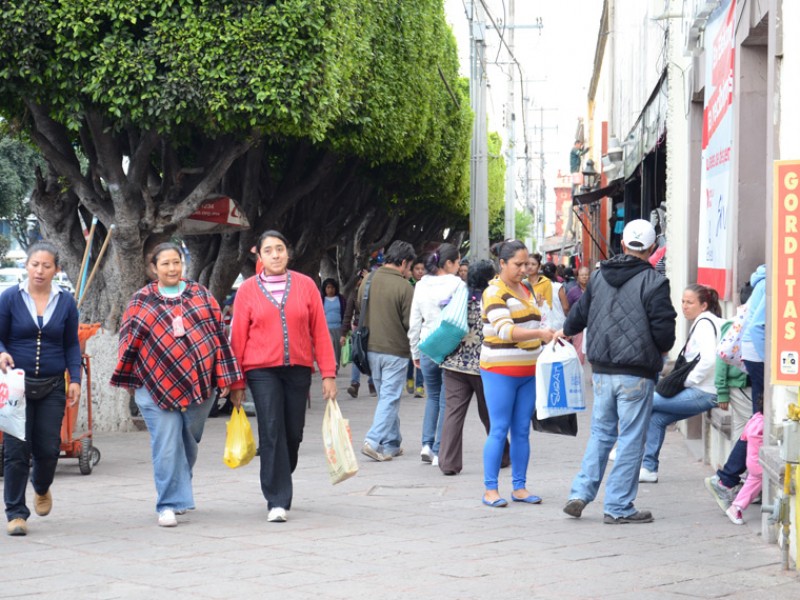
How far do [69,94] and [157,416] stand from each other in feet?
21.0

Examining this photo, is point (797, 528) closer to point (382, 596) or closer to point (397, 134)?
point (382, 596)

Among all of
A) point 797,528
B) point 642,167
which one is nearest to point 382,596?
point 797,528

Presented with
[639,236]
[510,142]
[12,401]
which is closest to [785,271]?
[639,236]

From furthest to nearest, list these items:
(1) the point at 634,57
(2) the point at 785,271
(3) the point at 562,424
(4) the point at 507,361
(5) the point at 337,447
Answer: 1. (1) the point at 634,57
2. (4) the point at 507,361
3. (3) the point at 562,424
4. (5) the point at 337,447
5. (2) the point at 785,271

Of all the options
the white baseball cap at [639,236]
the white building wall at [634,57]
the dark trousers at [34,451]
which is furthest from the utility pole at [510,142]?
the dark trousers at [34,451]

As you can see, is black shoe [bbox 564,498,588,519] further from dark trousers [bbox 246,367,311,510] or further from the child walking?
dark trousers [bbox 246,367,311,510]

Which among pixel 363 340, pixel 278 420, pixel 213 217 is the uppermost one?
pixel 213 217

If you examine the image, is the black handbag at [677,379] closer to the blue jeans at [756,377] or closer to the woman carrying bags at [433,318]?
the blue jeans at [756,377]

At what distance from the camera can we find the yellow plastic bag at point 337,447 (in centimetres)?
780

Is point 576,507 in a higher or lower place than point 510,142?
lower

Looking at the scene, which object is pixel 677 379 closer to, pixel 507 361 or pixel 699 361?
pixel 699 361

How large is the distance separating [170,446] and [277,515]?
0.77 m

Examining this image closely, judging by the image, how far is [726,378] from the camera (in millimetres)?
8305

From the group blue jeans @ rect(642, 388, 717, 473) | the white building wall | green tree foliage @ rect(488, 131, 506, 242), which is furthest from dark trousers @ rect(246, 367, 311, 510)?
green tree foliage @ rect(488, 131, 506, 242)
